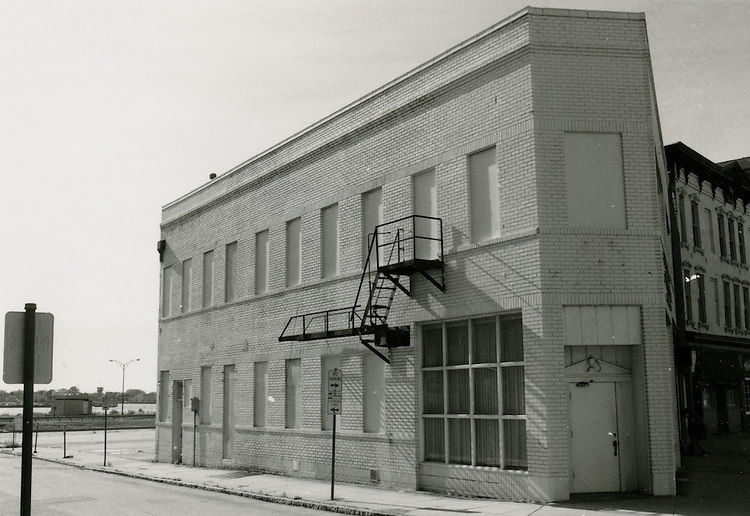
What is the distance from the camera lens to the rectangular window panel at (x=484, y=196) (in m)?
16.3

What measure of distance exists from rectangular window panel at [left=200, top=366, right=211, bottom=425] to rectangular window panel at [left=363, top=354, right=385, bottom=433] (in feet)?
31.8

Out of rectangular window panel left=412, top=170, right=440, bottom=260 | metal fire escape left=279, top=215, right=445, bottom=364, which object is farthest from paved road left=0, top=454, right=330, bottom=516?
rectangular window panel left=412, top=170, right=440, bottom=260

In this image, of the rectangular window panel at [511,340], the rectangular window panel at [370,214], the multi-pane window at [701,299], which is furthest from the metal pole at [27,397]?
the multi-pane window at [701,299]

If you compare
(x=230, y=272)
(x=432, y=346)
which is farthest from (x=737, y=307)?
(x=432, y=346)

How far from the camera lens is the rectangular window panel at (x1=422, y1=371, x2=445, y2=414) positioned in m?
17.3

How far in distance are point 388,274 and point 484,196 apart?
2.81 metres

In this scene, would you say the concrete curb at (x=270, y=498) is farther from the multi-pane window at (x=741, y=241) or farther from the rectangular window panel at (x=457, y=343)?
the multi-pane window at (x=741, y=241)

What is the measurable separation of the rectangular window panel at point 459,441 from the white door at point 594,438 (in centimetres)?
244

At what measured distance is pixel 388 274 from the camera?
17.7m

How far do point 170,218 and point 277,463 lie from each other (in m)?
12.7

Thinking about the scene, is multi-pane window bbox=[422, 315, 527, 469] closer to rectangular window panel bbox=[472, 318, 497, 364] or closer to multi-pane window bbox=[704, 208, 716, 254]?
rectangular window panel bbox=[472, 318, 497, 364]

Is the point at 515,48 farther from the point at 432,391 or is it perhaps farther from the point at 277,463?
the point at 277,463

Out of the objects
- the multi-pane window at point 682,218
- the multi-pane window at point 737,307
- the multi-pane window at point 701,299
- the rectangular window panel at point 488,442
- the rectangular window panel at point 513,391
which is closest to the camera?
the rectangular window panel at point 513,391

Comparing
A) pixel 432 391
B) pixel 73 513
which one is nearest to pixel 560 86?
pixel 432 391
